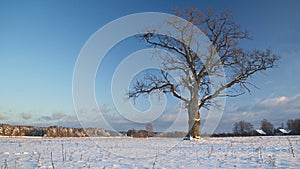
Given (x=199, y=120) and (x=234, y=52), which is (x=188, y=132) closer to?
(x=199, y=120)

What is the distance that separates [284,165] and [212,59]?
13470mm

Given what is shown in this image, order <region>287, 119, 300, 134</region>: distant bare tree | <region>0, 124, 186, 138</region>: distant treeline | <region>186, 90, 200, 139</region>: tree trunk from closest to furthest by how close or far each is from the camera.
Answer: <region>186, 90, 200, 139</region>: tree trunk, <region>0, 124, 186, 138</region>: distant treeline, <region>287, 119, 300, 134</region>: distant bare tree

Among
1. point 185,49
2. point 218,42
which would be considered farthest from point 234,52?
point 185,49

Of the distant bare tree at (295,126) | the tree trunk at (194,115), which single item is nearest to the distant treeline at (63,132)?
the tree trunk at (194,115)

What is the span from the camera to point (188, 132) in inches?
712

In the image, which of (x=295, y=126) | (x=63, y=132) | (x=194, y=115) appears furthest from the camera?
(x=63, y=132)

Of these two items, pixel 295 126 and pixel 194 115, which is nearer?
pixel 194 115

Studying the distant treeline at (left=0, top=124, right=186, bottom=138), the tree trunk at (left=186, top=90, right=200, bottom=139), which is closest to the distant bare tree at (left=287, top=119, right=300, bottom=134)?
the distant treeline at (left=0, top=124, right=186, bottom=138)

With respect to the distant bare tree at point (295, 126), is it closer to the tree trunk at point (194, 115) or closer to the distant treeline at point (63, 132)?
the distant treeline at point (63, 132)

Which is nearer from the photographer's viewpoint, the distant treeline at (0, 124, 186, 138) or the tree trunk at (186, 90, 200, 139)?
the tree trunk at (186, 90, 200, 139)

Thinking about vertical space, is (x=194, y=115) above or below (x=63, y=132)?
above

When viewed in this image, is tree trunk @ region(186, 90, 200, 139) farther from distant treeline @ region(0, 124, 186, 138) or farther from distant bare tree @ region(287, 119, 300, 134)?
distant bare tree @ region(287, 119, 300, 134)

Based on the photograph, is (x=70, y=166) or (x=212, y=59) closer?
(x=70, y=166)

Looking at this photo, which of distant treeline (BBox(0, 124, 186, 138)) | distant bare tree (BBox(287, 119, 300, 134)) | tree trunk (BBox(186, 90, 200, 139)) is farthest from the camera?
distant bare tree (BBox(287, 119, 300, 134))
